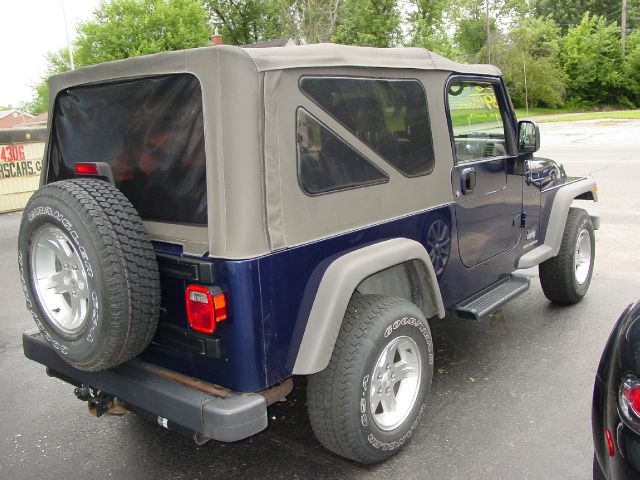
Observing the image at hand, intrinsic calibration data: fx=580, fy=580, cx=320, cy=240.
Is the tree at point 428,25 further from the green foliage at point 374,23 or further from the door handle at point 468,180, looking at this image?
the door handle at point 468,180

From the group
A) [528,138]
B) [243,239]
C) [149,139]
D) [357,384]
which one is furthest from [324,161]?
[528,138]

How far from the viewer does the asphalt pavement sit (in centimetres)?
300

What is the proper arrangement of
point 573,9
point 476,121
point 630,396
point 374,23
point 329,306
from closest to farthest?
point 630,396
point 329,306
point 476,121
point 374,23
point 573,9

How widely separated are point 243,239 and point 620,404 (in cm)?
153

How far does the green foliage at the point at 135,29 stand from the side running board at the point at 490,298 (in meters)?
30.6

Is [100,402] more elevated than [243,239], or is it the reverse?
[243,239]

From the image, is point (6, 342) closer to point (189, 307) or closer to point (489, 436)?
point (189, 307)

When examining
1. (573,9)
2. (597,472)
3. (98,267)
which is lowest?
(597,472)

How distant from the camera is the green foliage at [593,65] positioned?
47.2 meters

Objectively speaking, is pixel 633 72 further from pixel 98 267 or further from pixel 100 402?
pixel 98 267

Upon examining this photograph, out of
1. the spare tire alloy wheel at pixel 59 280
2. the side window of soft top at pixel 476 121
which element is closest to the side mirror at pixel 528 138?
the side window of soft top at pixel 476 121

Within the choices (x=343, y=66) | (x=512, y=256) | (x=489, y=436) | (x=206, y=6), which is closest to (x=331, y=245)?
(x=343, y=66)

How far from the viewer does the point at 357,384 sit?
8.93 feet

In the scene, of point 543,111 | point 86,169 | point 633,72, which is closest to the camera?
point 86,169
